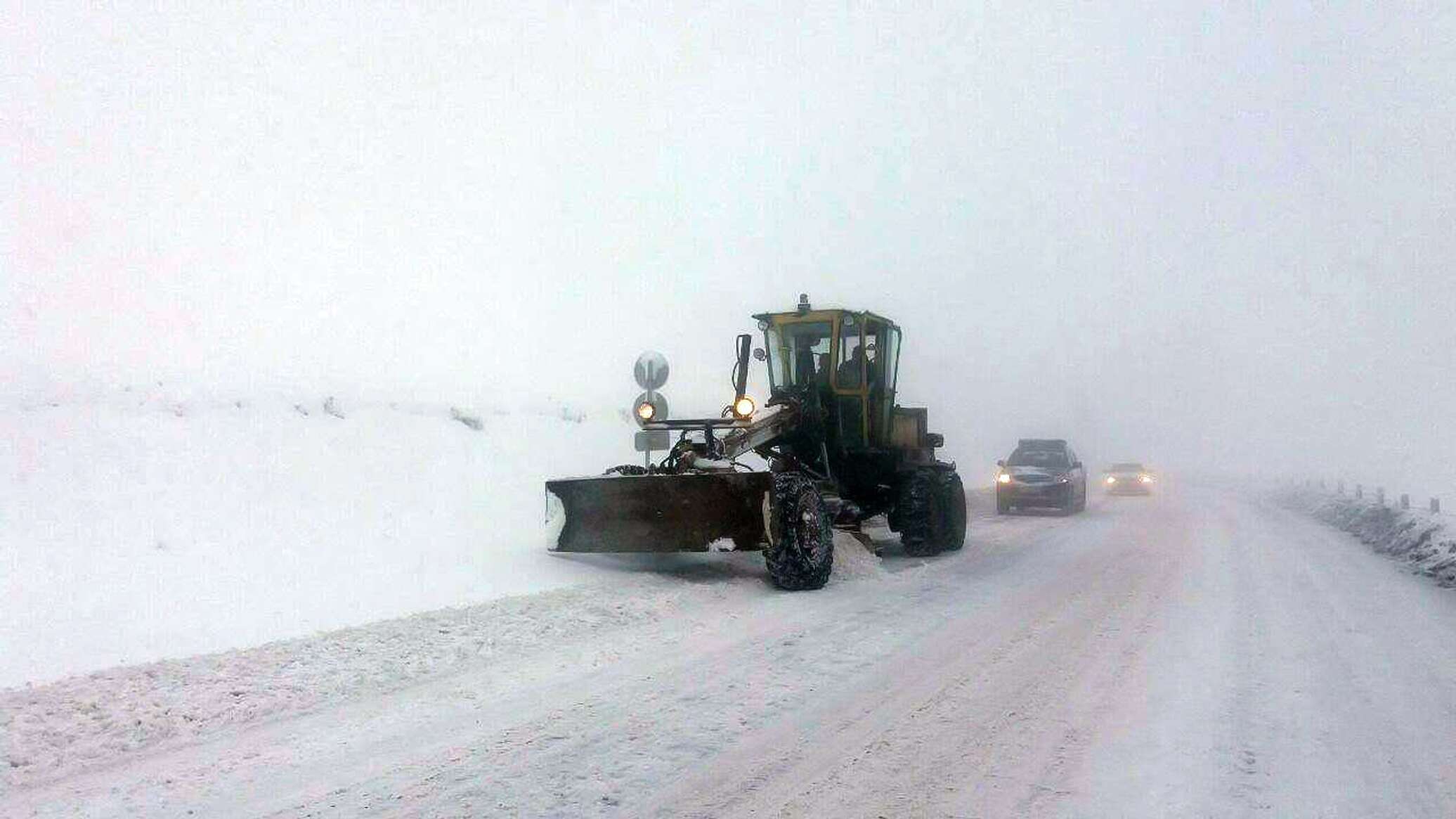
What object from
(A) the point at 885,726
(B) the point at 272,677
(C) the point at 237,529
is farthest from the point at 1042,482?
(B) the point at 272,677

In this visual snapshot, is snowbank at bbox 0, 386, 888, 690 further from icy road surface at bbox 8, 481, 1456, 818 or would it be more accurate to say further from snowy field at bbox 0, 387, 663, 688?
icy road surface at bbox 8, 481, 1456, 818

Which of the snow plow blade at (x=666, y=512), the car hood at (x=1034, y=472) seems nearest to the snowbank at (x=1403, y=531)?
the car hood at (x=1034, y=472)

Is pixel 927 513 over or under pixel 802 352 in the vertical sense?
under

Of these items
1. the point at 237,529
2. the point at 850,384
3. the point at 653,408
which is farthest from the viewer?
the point at 850,384

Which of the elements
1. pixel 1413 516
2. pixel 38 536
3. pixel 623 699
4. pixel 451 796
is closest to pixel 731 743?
pixel 623 699

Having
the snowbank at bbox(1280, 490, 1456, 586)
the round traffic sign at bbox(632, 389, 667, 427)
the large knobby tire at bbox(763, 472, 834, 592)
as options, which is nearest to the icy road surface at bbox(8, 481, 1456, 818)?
the large knobby tire at bbox(763, 472, 834, 592)

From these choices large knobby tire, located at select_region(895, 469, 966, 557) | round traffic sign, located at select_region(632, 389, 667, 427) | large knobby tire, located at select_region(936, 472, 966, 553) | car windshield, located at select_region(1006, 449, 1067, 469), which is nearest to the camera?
round traffic sign, located at select_region(632, 389, 667, 427)

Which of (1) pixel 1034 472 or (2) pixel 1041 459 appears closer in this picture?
(1) pixel 1034 472

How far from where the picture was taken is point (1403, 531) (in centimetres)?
1407

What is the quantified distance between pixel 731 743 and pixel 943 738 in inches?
42.0

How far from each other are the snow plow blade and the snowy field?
49 centimetres

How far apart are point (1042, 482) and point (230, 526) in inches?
665

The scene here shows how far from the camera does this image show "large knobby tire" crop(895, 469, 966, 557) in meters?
12.2

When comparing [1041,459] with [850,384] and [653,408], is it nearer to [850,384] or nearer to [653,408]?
[850,384]
